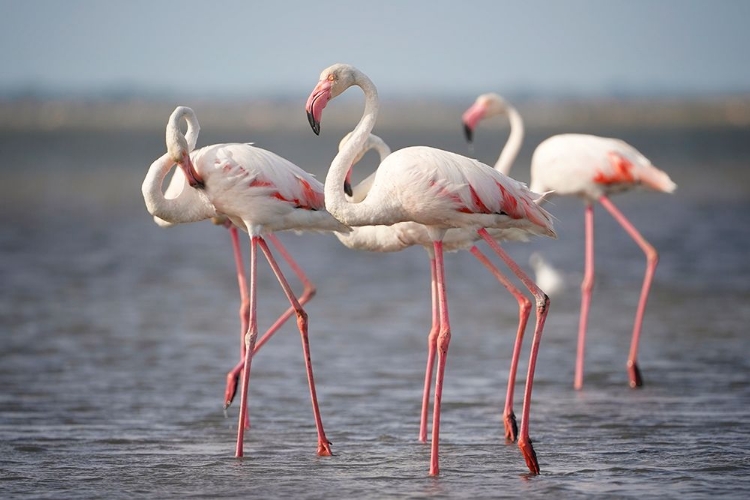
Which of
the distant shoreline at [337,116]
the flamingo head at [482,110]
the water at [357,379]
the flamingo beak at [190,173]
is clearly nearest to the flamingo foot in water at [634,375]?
the water at [357,379]

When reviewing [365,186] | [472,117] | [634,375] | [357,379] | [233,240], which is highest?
[472,117]

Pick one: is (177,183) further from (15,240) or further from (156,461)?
(15,240)

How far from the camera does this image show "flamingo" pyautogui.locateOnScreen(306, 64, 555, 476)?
6.49m

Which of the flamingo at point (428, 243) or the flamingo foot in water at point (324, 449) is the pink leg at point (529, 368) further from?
the flamingo foot in water at point (324, 449)

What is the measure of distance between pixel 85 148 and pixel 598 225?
4575 centimetres

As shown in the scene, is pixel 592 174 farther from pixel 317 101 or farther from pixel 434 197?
pixel 317 101

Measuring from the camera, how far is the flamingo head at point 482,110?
990 cm

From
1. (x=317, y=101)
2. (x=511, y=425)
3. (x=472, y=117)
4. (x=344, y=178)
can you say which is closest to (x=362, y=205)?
(x=344, y=178)

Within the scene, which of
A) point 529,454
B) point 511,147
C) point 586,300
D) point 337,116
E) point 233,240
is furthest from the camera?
point 337,116

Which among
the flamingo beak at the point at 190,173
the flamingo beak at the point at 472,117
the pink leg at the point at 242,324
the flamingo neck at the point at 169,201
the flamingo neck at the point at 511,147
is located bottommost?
the pink leg at the point at 242,324

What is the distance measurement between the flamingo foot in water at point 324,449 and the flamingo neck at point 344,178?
1306 mm

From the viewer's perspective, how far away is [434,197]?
6.48 m

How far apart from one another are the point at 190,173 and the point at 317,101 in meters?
0.86

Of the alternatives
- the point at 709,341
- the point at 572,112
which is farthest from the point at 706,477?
the point at 572,112
